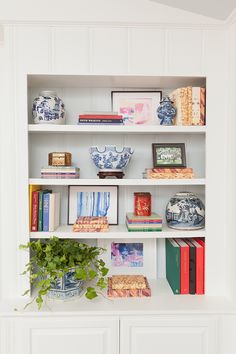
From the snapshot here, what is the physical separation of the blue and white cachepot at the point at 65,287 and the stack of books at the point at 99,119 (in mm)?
795

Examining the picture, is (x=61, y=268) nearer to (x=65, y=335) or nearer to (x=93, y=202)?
(x=65, y=335)

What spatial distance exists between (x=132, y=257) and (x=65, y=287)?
495 millimetres

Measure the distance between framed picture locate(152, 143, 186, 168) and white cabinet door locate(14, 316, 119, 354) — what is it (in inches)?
34.7

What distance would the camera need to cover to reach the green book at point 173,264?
66.8 inches

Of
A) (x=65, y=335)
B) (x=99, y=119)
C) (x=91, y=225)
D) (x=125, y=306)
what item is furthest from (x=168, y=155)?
(x=65, y=335)

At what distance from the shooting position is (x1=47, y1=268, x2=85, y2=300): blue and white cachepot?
1602mm

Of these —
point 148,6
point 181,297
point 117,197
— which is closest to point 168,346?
point 181,297

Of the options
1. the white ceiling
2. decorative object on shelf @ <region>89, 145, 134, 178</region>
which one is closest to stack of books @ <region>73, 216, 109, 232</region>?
decorative object on shelf @ <region>89, 145, 134, 178</region>

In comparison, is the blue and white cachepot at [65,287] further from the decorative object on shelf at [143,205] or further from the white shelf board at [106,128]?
the white shelf board at [106,128]

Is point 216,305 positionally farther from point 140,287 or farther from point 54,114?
point 54,114

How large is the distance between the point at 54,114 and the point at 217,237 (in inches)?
44.2

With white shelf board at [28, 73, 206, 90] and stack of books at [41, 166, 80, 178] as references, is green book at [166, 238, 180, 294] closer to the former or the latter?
stack of books at [41, 166, 80, 178]

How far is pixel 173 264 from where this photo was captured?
5.80 ft

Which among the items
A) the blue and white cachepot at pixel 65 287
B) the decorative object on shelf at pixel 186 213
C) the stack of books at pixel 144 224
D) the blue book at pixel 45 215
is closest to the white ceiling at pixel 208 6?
the decorative object on shelf at pixel 186 213
